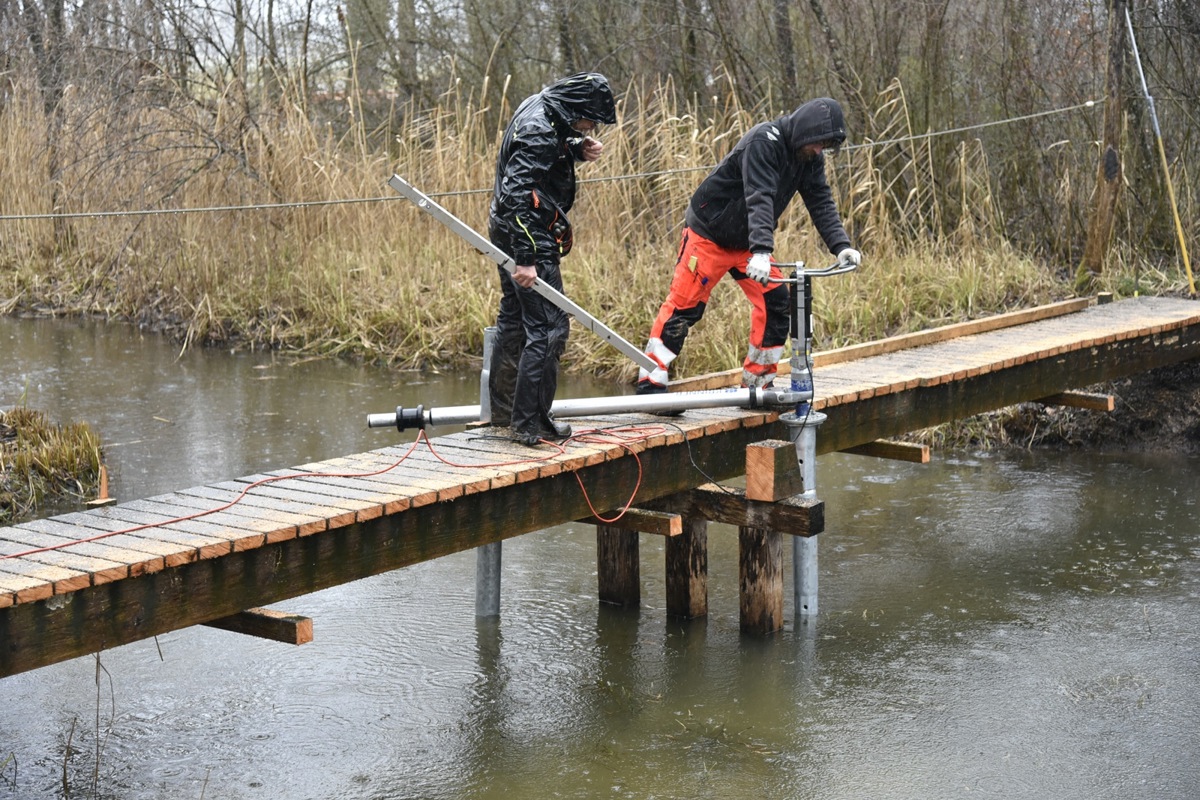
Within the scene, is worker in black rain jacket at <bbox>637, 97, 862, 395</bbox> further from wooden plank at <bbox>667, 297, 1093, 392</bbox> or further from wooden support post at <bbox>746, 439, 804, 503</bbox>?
wooden support post at <bbox>746, 439, 804, 503</bbox>

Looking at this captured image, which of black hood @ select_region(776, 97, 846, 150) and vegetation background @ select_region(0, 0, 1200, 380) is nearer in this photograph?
black hood @ select_region(776, 97, 846, 150)

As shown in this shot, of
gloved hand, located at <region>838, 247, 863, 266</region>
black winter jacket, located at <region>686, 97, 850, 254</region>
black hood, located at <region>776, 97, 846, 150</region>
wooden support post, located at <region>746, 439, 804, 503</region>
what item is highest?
black hood, located at <region>776, 97, 846, 150</region>

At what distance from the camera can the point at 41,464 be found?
860 centimetres

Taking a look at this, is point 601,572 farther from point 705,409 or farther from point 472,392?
point 472,392

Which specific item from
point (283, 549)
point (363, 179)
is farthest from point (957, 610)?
point (363, 179)

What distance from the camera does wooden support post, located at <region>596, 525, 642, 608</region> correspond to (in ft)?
22.7

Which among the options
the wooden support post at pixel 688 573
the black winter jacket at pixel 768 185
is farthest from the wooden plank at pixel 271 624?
the black winter jacket at pixel 768 185

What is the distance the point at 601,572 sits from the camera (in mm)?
7012

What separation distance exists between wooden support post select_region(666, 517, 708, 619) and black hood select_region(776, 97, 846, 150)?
176 cm

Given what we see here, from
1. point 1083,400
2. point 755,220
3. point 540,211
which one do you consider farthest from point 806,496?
point 1083,400

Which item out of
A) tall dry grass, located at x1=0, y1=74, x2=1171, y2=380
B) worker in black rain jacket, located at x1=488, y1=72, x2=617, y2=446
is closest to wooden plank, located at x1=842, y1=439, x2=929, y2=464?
worker in black rain jacket, located at x1=488, y1=72, x2=617, y2=446

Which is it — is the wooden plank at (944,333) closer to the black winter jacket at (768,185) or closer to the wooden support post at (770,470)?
the black winter jacket at (768,185)

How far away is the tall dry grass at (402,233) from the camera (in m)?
11.9

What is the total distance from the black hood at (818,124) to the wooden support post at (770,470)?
1.34m
